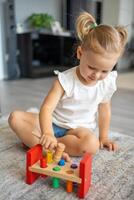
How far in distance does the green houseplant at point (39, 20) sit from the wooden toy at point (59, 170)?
7.36 ft

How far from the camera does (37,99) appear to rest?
2068 mm

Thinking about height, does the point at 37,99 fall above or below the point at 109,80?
below

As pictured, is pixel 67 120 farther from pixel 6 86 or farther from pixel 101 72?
pixel 6 86

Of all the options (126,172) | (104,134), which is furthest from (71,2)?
(126,172)

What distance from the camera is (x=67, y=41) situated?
3.19 meters

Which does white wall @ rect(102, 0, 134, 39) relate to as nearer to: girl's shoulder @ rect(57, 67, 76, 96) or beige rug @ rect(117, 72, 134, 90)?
beige rug @ rect(117, 72, 134, 90)

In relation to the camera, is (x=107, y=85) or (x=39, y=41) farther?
(x=39, y=41)

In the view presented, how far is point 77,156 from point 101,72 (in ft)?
1.11

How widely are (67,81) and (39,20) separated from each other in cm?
206

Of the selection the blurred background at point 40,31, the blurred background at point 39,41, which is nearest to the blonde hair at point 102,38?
the blurred background at point 39,41

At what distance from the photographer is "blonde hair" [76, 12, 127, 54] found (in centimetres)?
86

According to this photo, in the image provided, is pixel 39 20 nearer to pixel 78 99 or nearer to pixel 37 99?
pixel 37 99

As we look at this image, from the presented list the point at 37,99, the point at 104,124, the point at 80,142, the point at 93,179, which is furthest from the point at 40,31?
the point at 93,179

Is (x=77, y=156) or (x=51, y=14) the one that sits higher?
(x=51, y=14)
